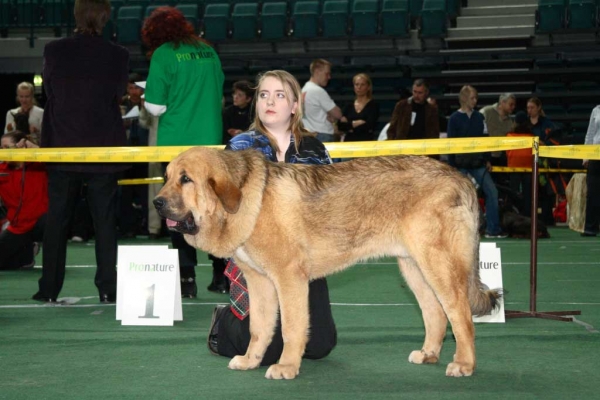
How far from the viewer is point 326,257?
420 centimetres

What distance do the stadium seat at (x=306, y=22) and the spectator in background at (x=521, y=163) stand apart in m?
7.33

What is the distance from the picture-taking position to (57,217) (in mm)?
6273

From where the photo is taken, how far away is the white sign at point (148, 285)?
5574mm

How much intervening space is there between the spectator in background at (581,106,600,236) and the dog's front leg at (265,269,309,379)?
8.20 meters

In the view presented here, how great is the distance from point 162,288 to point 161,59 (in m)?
1.90

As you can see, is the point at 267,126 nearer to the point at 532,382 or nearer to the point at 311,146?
the point at 311,146

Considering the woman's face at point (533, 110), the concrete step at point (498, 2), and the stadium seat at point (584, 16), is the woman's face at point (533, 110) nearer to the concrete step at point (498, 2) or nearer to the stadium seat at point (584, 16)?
the stadium seat at point (584, 16)

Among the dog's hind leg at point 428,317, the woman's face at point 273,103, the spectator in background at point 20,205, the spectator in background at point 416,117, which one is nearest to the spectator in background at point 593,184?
the spectator in background at point 416,117

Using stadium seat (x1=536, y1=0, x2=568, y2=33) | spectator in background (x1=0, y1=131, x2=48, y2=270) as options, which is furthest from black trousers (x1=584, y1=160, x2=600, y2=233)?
stadium seat (x1=536, y1=0, x2=568, y2=33)

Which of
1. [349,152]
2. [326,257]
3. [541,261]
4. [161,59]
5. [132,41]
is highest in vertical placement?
[132,41]

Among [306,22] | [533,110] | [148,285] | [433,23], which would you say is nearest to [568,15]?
[433,23]

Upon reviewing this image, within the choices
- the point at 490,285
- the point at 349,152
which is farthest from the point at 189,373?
the point at 349,152

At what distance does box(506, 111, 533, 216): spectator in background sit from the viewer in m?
13.3

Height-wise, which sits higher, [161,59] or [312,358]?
[161,59]
